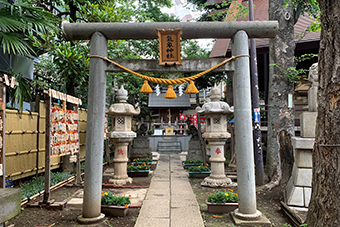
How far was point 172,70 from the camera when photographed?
4859 millimetres

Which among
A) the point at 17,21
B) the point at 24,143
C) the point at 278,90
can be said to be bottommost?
the point at 24,143

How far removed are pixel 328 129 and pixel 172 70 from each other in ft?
9.27

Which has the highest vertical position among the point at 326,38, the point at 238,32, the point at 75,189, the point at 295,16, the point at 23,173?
the point at 295,16

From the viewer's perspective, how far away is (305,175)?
512 centimetres

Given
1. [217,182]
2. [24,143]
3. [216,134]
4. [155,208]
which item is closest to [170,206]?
[155,208]

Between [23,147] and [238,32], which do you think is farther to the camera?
[23,147]

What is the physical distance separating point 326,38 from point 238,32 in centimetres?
186

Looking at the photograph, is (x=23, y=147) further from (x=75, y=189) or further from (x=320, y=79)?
(x=320, y=79)

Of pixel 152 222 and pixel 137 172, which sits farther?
pixel 137 172

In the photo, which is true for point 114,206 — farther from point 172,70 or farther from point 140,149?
point 140,149

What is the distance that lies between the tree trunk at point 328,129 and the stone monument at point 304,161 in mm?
1918

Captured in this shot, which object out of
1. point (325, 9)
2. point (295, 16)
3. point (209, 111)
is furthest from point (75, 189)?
point (295, 16)

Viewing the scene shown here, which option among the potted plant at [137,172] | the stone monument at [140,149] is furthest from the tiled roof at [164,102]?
the potted plant at [137,172]

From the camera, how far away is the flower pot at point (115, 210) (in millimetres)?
4750
